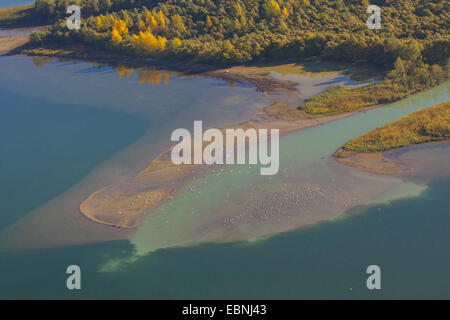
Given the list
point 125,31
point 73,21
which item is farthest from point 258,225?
point 73,21

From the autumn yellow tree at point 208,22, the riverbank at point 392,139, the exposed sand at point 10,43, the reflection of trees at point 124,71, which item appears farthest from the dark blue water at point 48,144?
the autumn yellow tree at point 208,22

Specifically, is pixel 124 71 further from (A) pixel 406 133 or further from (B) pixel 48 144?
(A) pixel 406 133

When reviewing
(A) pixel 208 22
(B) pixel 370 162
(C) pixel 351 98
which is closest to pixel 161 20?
(A) pixel 208 22

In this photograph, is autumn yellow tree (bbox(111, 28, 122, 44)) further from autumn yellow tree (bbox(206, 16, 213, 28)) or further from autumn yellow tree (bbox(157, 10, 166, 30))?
autumn yellow tree (bbox(206, 16, 213, 28))

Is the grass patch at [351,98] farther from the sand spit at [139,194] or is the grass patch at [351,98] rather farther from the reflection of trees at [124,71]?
the reflection of trees at [124,71]
